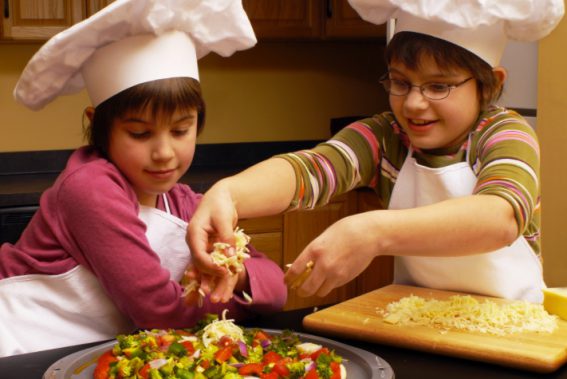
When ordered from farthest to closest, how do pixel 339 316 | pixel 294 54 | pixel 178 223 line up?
pixel 294 54 → pixel 178 223 → pixel 339 316

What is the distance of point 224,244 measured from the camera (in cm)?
128

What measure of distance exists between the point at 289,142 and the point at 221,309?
2.38 metres

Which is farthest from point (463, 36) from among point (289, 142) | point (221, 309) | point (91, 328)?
point (289, 142)

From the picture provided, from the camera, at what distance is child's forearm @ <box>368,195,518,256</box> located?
123 centimetres

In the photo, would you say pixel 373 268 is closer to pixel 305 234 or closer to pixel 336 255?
pixel 305 234

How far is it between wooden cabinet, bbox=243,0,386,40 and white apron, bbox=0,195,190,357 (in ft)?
6.69

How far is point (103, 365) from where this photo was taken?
3.73 ft

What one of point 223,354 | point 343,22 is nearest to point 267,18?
point 343,22

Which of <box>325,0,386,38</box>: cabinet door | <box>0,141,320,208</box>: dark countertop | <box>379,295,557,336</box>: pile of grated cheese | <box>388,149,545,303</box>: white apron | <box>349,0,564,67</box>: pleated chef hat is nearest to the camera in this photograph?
<box>379,295,557,336</box>: pile of grated cheese

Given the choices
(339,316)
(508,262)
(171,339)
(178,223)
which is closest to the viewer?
(171,339)

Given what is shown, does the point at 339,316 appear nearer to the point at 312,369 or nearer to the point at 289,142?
the point at 312,369

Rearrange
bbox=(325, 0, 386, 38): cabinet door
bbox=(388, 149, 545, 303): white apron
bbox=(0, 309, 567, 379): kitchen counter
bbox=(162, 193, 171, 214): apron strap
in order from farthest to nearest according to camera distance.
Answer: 1. bbox=(325, 0, 386, 38): cabinet door
2. bbox=(162, 193, 171, 214): apron strap
3. bbox=(388, 149, 545, 303): white apron
4. bbox=(0, 309, 567, 379): kitchen counter

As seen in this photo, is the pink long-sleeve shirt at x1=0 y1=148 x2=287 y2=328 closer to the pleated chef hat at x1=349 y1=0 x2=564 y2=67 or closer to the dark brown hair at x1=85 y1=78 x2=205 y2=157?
the dark brown hair at x1=85 y1=78 x2=205 y2=157

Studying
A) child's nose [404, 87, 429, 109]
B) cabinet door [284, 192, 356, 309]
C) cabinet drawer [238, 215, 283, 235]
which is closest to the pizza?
child's nose [404, 87, 429, 109]
